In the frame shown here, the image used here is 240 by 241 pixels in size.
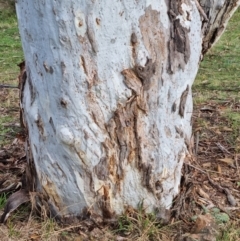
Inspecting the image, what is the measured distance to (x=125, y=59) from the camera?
2350 millimetres

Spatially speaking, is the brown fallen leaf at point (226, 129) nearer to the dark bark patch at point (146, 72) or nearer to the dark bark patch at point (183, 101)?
the dark bark patch at point (183, 101)

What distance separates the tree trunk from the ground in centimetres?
8

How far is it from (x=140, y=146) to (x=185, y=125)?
0.29 metres

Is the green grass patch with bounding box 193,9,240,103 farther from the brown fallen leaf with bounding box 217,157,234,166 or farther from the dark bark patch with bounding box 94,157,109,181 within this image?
the dark bark patch with bounding box 94,157,109,181

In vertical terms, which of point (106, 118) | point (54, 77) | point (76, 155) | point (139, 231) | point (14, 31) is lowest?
point (14, 31)

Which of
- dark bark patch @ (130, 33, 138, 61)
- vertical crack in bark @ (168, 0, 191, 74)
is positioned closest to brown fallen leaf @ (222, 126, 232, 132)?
vertical crack in bark @ (168, 0, 191, 74)

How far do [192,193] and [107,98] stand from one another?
750mm

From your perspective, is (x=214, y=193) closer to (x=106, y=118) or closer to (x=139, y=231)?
(x=139, y=231)

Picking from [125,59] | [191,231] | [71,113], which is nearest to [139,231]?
[191,231]

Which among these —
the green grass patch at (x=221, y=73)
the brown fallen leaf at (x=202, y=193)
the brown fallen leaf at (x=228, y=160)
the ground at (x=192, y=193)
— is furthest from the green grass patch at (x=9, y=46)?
the brown fallen leaf at (x=202, y=193)

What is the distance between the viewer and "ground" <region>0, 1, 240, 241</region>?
2559 millimetres

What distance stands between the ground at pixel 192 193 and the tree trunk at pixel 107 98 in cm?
8

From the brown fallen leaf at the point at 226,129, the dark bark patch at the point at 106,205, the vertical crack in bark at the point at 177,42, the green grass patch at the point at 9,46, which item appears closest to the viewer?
the vertical crack in bark at the point at 177,42

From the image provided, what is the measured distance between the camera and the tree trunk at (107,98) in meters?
2.29
